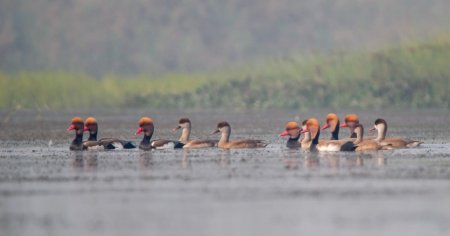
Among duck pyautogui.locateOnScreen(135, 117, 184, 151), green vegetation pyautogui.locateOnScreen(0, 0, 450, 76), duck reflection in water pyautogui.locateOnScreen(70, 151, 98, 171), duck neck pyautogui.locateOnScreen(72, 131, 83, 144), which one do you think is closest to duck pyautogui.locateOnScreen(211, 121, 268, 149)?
duck pyautogui.locateOnScreen(135, 117, 184, 151)

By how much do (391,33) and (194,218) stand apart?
3368 centimetres

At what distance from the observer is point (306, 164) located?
22016 millimetres

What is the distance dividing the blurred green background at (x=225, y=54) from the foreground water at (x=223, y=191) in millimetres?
13345

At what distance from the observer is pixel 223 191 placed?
18078 millimetres

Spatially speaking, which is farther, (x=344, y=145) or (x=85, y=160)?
(x=344, y=145)

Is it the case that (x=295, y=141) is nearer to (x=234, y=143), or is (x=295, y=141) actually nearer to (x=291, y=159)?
(x=234, y=143)

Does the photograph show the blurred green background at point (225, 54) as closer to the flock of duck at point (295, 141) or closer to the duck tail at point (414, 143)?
the flock of duck at point (295, 141)

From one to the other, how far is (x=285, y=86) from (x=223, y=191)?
2439 cm

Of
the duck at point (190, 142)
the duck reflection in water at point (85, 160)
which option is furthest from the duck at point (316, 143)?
the duck reflection in water at point (85, 160)

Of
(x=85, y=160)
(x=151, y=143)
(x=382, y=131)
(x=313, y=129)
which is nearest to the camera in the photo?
(x=85, y=160)

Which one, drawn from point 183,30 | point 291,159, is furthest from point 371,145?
point 183,30

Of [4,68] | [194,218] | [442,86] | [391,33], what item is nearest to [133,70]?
[4,68]

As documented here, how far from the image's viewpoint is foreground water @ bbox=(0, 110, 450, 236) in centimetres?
1519

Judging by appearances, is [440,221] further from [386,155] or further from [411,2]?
A: [411,2]
